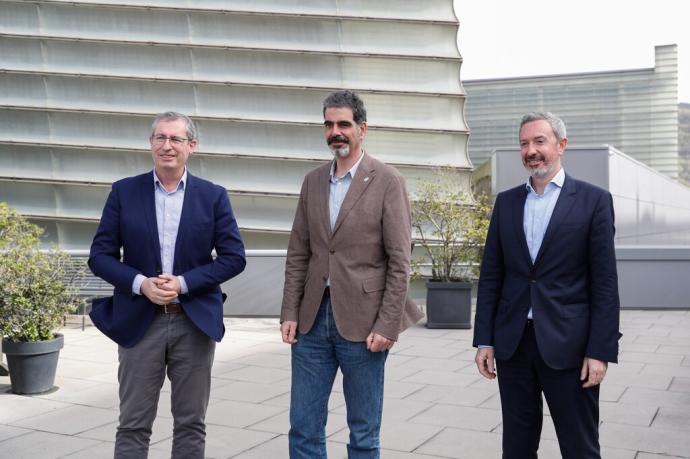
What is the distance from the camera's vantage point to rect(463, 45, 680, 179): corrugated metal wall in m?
61.2

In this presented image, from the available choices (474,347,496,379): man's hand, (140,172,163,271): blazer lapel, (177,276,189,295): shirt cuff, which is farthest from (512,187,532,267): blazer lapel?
(140,172,163,271): blazer lapel

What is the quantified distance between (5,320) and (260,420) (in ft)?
8.35

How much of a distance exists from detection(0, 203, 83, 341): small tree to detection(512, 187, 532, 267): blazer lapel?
16.2 feet

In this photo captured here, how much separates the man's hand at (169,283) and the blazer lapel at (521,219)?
162 cm

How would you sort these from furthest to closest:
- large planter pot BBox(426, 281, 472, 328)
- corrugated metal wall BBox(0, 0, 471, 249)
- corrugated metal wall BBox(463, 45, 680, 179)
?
corrugated metal wall BBox(463, 45, 680, 179), corrugated metal wall BBox(0, 0, 471, 249), large planter pot BBox(426, 281, 472, 328)

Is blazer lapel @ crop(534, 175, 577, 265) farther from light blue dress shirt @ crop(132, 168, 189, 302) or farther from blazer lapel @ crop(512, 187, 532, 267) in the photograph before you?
light blue dress shirt @ crop(132, 168, 189, 302)

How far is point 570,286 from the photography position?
3.51m

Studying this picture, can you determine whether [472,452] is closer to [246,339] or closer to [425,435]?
[425,435]

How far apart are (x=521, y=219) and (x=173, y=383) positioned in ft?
6.24

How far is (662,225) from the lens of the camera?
26344 mm

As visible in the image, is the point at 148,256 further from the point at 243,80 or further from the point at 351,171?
the point at 243,80

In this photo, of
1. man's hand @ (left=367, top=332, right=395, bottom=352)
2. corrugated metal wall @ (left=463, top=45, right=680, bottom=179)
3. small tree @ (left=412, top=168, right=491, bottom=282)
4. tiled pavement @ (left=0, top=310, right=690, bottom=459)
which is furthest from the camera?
corrugated metal wall @ (left=463, top=45, right=680, bottom=179)

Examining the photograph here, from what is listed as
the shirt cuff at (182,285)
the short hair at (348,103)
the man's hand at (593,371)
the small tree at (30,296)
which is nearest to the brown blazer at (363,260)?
the short hair at (348,103)

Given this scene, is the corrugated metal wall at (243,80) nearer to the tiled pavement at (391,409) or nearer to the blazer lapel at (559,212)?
the tiled pavement at (391,409)
